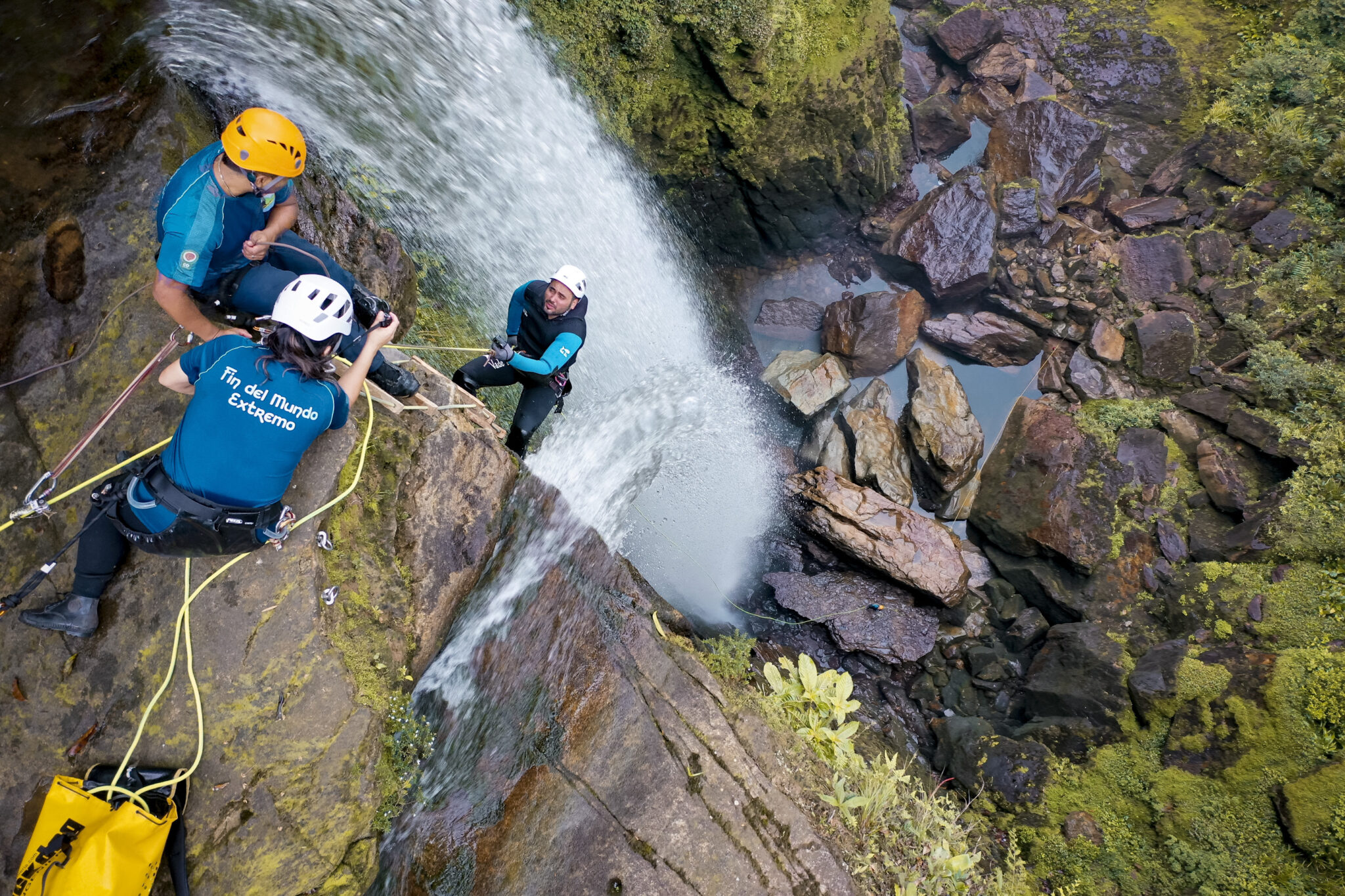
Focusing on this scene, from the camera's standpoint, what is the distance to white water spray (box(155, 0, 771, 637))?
183 inches

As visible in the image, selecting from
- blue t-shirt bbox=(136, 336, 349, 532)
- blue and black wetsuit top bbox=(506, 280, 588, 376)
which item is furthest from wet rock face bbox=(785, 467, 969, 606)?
blue t-shirt bbox=(136, 336, 349, 532)

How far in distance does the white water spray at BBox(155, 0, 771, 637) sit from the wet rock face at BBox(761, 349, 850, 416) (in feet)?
2.04

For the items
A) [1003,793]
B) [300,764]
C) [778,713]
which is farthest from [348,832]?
[1003,793]

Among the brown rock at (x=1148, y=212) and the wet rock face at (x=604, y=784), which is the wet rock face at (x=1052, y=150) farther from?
the wet rock face at (x=604, y=784)

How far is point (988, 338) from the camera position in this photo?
9641 millimetres

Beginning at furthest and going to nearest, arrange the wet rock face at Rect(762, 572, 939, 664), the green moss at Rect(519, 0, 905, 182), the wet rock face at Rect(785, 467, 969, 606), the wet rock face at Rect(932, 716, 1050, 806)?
the wet rock face at Rect(785, 467, 969, 606)
the wet rock face at Rect(762, 572, 939, 664)
the green moss at Rect(519, 0, 905, 182)
the wet rock face at Rect(932, 716, 1050, 806)

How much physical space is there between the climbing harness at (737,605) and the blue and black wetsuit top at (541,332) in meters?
3.02

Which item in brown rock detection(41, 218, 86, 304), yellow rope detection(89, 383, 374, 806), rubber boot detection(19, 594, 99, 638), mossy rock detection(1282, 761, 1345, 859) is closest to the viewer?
yellow rope detection(89, 383, 374, 806)

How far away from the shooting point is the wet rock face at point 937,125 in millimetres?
10570

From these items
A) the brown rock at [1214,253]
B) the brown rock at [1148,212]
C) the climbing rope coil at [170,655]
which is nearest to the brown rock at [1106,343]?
the brown rock at [1214,253]

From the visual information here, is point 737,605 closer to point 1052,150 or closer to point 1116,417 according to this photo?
point 1116,417

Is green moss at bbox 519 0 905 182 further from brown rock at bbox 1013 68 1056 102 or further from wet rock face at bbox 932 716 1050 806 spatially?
wet rock face at bbox 932 716 1050 806

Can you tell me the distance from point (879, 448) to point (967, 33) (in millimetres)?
7990

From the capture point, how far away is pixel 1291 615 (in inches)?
267
